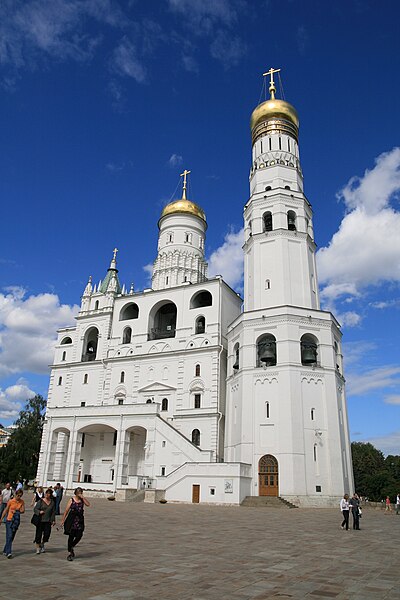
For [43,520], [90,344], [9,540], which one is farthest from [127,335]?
[9,540]

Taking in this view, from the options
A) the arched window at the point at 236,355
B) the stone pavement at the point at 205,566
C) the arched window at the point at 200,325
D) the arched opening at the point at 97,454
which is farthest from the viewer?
the arched window at the point at 200,325

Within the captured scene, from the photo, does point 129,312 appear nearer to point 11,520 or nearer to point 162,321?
point 162,321

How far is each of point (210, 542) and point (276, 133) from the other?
35.4 m

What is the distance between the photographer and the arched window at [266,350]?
104 ft

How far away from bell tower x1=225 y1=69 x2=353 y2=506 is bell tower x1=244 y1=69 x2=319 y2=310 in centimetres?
8

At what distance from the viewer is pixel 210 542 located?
470 inches

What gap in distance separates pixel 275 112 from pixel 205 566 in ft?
Answer: 127

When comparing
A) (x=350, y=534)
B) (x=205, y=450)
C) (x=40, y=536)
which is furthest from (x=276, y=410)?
(x=40, y=536)

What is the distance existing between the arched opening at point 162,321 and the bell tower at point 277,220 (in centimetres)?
937

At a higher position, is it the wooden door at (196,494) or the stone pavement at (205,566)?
the wooden door at (196,494)

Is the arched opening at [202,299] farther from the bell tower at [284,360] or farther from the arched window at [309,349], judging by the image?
the arched window at [309,349]

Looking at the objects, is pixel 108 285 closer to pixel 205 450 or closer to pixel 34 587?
pixel 205 450

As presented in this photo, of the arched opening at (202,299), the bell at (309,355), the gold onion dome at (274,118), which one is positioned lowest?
the bell at (309,355)

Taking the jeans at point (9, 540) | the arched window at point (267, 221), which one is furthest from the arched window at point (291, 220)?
the jeans at point (9, 540)
